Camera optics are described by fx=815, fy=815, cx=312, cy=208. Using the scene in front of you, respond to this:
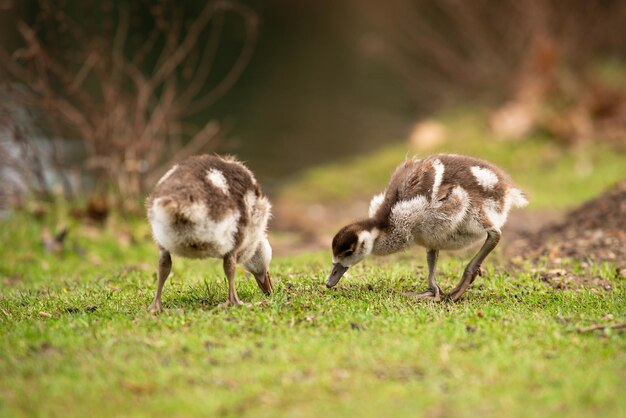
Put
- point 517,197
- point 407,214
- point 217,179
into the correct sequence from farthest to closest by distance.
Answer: point 517,197, point 407,214, point 217,179

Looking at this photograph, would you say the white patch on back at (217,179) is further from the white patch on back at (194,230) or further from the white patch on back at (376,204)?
the white patch on back at (376,204)

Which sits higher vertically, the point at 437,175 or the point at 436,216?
the point at 437,175

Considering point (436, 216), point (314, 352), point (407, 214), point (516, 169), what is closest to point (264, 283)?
point (407, 214)

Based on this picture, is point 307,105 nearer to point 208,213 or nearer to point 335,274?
point 335,274

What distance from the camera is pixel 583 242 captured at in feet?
35.6

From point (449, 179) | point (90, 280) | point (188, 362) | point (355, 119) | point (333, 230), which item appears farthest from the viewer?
point (355, 119)

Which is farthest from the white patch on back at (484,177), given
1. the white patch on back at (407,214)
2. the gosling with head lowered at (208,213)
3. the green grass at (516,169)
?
the green grass at (516,169)

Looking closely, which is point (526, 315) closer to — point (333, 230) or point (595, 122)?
point (333, 230)

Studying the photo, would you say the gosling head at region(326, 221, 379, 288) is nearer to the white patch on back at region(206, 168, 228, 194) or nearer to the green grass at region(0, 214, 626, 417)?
the green grass at region(0, 214, 626, 417)

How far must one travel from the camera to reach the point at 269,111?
29.8 m

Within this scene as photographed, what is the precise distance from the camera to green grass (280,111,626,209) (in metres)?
17.7

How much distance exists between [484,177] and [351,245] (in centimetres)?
152

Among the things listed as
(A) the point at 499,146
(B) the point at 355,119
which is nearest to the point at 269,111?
(B) the point at 355,119

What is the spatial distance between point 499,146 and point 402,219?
1366cm
